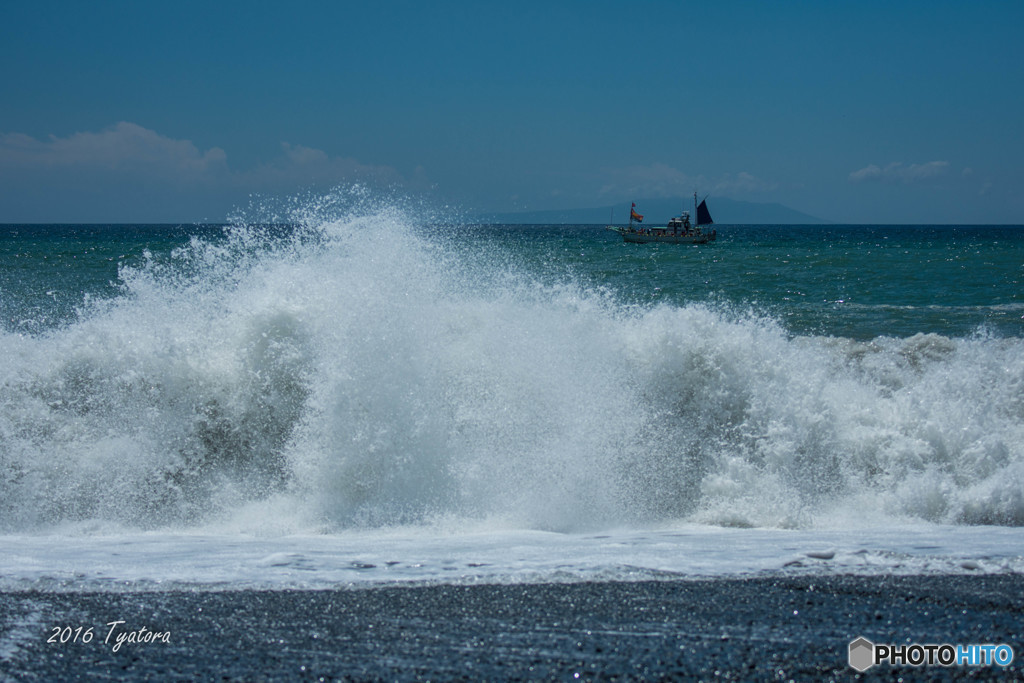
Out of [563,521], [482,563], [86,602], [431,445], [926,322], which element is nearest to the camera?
[86,602]

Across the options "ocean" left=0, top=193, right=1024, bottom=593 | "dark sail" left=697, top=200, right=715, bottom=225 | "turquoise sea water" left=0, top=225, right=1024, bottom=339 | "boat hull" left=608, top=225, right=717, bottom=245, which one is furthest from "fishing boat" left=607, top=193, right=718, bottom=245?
"ocean" left=0, top=193, right=1024, bottom=593

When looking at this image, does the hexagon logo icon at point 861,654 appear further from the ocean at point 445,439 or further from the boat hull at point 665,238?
the boat hull at point 665,238

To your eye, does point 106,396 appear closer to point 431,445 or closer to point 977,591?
point 431,445

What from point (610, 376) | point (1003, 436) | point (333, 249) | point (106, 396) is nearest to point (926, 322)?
point (1003, 436)

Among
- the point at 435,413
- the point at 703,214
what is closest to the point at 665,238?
the point at 703,214

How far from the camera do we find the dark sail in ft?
207

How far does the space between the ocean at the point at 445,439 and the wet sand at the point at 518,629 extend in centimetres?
23

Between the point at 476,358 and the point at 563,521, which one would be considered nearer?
the point at 563,521

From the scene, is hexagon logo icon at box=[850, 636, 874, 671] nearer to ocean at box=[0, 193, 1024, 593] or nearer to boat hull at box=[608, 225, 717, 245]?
ocean at box=[0, 193, 1024, 593]

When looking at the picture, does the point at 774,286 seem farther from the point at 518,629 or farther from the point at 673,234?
the point at 673,234

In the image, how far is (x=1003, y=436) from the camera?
641 cm

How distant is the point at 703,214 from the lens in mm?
63469

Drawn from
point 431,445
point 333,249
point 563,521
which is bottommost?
point 563,521

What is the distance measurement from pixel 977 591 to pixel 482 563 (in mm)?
2595
